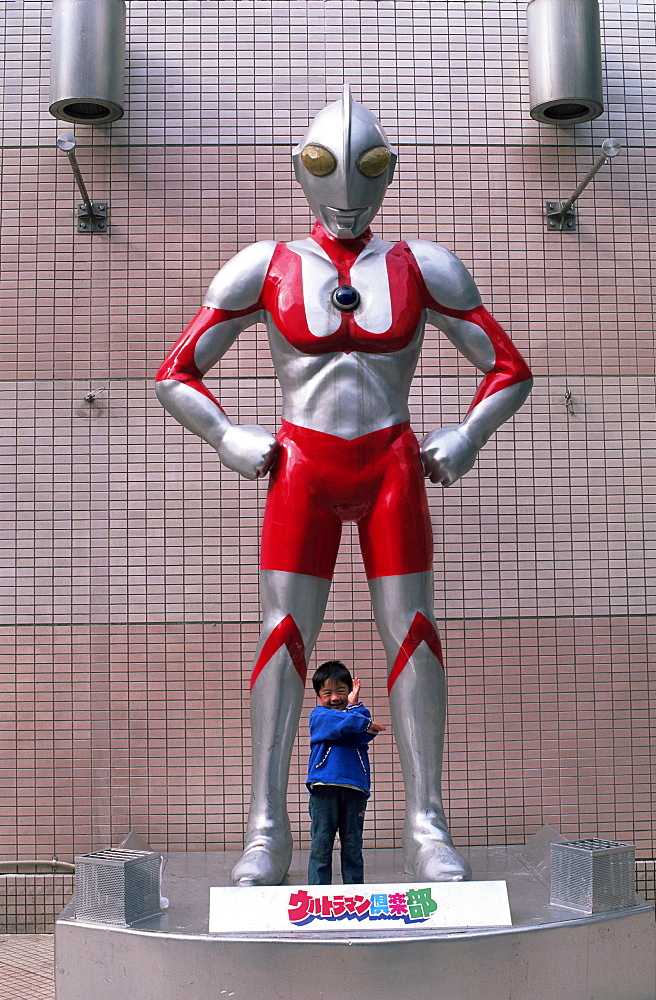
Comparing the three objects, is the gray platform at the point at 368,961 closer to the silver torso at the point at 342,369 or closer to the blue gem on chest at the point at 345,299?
the silver torso at the point at 342,369

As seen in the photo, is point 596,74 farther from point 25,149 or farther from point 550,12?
point 25,149

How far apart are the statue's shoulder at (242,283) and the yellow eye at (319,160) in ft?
1.06

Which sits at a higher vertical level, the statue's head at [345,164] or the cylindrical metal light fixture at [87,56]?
the cylindrical metal light fixture at [87,56]

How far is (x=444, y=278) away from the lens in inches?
151

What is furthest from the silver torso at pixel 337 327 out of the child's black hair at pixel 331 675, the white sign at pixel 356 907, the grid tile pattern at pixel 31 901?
the grid tile pattern at pixel 31 901

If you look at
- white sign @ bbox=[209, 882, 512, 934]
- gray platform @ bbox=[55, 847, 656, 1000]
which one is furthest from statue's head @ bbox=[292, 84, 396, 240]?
gray platform @ bbox=[55, 847, 656, 1000]

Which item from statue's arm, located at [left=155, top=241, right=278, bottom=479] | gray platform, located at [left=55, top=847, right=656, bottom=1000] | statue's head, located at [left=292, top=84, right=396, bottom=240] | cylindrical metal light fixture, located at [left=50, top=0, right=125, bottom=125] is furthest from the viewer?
cylindrical metal light fixture, located at [left=50, top=0, right=125, bottom=125]

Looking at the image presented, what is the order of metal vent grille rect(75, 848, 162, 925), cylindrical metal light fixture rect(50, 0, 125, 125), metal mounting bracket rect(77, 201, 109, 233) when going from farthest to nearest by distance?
metal mounting bracket rect(77, 201, 109, 233) < cylindrical metal light fixture rect(50, 0, 125, 125) < metal vent grille rect(75, 848, 162, 925)

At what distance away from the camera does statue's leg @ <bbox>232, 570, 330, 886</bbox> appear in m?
3.65

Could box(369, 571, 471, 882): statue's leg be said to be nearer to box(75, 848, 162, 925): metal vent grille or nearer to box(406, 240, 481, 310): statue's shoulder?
box(75, 848, 162, 925): metal vent grille

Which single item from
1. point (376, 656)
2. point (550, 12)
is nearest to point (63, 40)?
point (550, 12)

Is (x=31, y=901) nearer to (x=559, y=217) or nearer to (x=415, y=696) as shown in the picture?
(x=415, y=696)

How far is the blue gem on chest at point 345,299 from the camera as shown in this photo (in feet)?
12.1

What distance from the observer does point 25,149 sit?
18.2 ft
